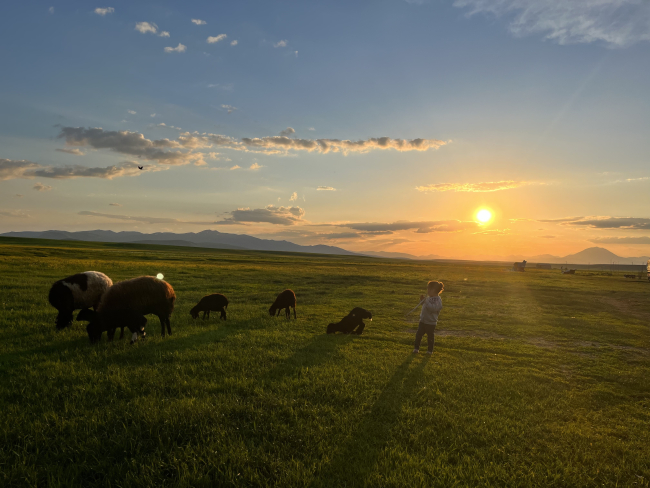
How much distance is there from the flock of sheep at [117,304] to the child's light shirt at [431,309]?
3.55m

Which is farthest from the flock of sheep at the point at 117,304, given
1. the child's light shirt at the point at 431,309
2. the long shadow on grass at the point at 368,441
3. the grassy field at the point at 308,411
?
the long shadow on grass at the point at 368,441

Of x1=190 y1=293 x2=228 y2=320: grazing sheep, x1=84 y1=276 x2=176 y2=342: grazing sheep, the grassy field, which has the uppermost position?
x1=84 y1=276 x2=176 y2=342: grazing sheep

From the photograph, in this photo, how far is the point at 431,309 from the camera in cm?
1099

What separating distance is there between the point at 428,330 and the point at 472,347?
3072 mm

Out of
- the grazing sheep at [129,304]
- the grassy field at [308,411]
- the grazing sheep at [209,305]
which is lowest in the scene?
the grassy field at [308,411]

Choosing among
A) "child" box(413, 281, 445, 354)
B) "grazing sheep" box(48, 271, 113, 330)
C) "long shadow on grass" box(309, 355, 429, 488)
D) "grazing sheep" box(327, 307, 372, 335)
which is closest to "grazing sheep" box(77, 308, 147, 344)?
"grazing sheep" box(48, 271, 113, 330)

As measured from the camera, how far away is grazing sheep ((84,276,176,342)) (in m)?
10.3

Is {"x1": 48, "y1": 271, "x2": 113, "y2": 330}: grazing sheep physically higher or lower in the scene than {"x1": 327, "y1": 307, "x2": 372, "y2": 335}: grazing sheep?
higher

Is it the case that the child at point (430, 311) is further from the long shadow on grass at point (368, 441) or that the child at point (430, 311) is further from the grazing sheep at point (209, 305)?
the grazing sheep at point (209, 305)

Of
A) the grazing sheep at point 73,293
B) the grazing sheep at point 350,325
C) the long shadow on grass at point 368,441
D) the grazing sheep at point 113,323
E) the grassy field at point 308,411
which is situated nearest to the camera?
the long shadow on grass at point 368,441

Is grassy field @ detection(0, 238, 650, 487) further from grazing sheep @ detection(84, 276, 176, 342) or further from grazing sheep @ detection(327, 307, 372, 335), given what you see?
grazing sheep @ detection(327, 307, 372, 335)

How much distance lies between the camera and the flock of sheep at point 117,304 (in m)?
10.3

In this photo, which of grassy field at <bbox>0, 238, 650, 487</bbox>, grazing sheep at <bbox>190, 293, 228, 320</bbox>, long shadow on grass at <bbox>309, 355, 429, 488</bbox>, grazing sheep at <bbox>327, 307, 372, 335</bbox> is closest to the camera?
long shadow on grass at <bbox>309, 355, 429, 488</bbox>

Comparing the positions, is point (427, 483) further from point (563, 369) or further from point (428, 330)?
point (563, 369)
